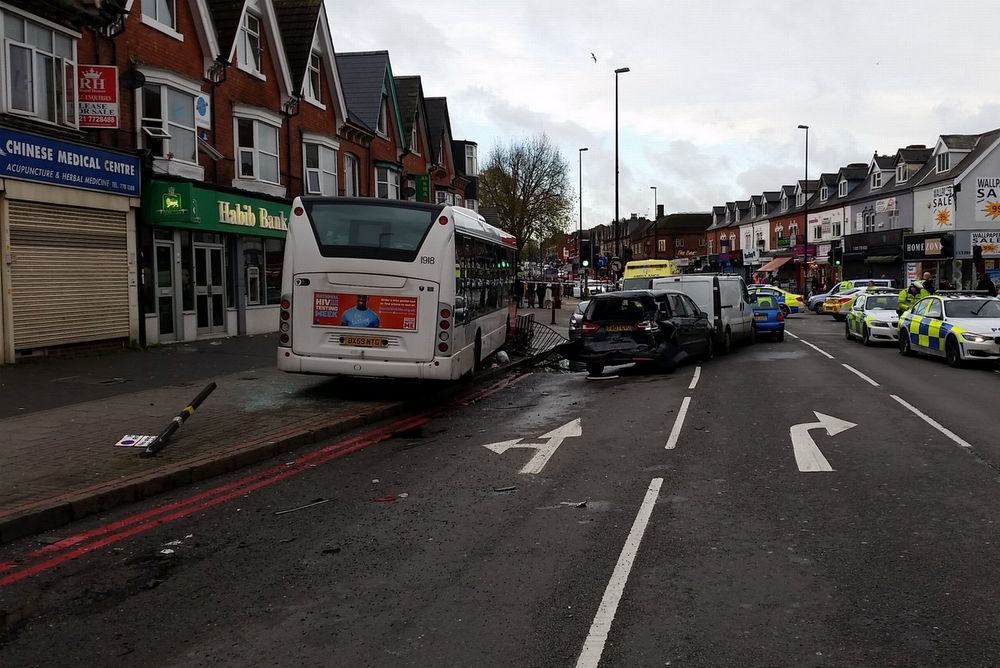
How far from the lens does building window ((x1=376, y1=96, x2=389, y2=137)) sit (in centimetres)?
3343

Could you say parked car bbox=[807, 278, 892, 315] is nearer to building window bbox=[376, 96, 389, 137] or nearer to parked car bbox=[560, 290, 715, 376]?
building window bbox=[376, 96, 389, 137]

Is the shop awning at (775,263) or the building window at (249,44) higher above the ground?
the building window at (249,44)

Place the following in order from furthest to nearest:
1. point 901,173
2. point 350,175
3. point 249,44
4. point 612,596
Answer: point 901,173 → point 350,175 → point 249,44 → point 612,596

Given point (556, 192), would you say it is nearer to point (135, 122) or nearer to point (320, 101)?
point (320, 101)

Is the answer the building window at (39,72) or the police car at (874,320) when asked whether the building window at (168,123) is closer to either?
the building window at (39,72)

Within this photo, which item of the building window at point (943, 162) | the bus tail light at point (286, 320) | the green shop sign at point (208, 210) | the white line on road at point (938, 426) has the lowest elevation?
the white line on road at point (938, 426)

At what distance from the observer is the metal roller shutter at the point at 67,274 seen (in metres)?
14.8

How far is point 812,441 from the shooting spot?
29.4ft

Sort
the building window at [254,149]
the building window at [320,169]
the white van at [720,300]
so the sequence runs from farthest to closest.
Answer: the building window at [320,169]
the building window at [254,149]
the white van at [720,300]

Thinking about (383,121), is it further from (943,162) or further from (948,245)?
(943,162)

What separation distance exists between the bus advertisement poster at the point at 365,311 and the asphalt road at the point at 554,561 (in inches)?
98.1

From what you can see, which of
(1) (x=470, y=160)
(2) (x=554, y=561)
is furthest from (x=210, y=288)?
(1) (x=470, y=160)

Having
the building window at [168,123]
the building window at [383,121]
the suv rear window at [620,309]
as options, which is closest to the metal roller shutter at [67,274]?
the building window at [168,123]

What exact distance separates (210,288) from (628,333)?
37.0 ft
